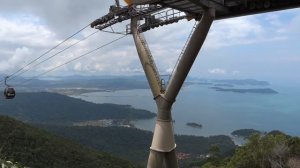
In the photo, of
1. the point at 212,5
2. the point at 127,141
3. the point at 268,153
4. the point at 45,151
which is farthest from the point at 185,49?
the point at 127,141

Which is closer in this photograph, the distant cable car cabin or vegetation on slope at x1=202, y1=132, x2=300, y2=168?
the distant cable car cabin

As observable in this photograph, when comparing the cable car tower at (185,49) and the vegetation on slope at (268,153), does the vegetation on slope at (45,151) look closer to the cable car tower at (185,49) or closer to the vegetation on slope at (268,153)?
the vegetation on slope at (268,153)

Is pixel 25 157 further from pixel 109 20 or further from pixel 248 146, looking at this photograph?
pixel 109 20

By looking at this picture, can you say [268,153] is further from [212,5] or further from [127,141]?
[127,141]

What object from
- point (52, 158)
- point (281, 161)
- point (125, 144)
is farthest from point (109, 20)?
point (125, 144)

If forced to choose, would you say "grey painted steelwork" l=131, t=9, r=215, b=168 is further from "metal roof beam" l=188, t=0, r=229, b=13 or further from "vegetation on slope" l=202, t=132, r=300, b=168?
"vegetation on slope" l=202, t=132, r=300, b=168

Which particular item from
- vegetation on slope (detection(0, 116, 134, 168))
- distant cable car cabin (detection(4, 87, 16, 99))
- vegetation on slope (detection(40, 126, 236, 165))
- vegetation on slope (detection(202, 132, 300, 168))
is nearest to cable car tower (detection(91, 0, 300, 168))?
distant cable car cabin (detection(4, 87, 16, 99))

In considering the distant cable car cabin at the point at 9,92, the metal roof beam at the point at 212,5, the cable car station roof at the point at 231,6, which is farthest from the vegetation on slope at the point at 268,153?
the distant cable car cabin at the point at 9,92
